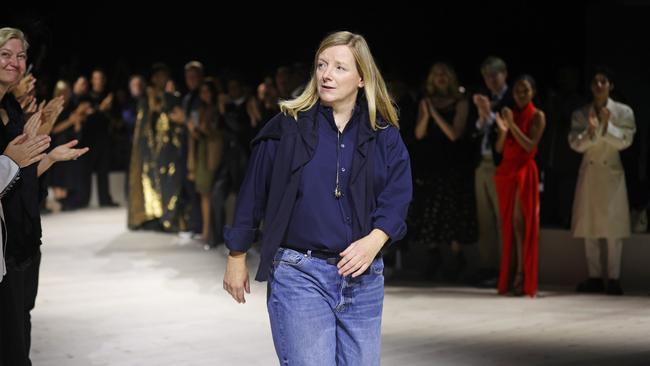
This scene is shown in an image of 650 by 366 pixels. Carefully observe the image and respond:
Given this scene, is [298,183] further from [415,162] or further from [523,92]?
[415,162]

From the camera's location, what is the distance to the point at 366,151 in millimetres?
3668

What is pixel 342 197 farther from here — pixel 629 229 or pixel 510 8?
pixel 510 8

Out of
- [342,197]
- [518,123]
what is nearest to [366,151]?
[342,197]

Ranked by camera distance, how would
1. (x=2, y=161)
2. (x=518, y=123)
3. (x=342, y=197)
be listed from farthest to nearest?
1. (x=518, y=123)
2. (x=2, y=161)
3. (x=342, y=197)

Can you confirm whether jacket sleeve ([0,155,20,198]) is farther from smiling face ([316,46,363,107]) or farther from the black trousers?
smiling face ([316,46,363,107])

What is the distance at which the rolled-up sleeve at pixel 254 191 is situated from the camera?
3.66 metres

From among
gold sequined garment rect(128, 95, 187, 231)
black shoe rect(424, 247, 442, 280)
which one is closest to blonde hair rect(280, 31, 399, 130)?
black shoe rect(424, 247, 442, 280)

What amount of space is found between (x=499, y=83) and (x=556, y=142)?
6.32ft

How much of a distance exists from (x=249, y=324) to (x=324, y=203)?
3.30 meters

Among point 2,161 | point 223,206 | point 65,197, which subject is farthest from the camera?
point 65,197

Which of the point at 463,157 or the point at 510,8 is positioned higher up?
the point at 510,8

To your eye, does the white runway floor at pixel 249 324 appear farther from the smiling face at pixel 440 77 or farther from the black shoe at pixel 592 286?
the smiling face at pixel 440 77

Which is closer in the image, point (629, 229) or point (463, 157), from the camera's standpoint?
point (629, 229)

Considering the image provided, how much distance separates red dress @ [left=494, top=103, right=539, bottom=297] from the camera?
7.72 metres
